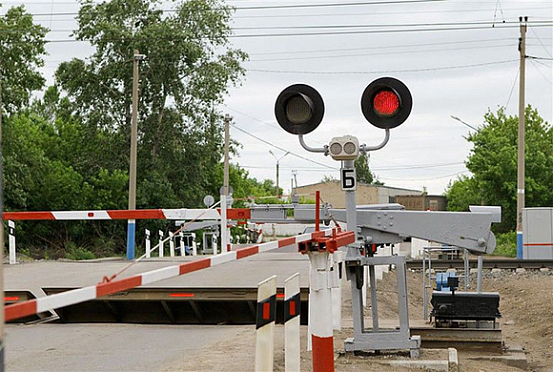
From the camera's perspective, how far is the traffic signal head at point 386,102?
28.3 feet

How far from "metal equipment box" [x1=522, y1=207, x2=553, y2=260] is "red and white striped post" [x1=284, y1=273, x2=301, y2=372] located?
3016 cm

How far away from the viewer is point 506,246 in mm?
42938

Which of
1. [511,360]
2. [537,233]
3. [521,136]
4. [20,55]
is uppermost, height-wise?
[20,55]

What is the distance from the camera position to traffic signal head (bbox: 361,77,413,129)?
8617mm

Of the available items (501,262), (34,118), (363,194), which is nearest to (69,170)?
(34,118)

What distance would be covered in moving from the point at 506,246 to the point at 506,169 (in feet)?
25.7

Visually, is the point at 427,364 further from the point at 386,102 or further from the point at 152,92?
the point at 152,92

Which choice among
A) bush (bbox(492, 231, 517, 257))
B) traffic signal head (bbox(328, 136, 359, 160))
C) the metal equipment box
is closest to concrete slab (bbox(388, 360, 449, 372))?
traffic signal head (bbox(328, 136, 359, 160))

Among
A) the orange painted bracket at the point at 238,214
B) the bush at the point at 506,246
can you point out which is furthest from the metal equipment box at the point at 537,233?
the orange painted bracket at the point at 238,214

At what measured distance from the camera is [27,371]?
876 cm

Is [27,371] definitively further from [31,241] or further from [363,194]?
[363,194]

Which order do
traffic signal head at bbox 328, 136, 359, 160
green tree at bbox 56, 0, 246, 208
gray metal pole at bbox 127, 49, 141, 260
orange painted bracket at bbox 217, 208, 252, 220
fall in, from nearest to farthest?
traffic signal head at bbox 328, 136, 359, 160 < orange painted bracket at bbox 217, 208, 252, 220 < gray metal pole at bbox 127, 49, 141, 260 < green tree at bbox 56, 0, 246, 208

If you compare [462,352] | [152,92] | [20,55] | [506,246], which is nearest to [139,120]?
[152,92]

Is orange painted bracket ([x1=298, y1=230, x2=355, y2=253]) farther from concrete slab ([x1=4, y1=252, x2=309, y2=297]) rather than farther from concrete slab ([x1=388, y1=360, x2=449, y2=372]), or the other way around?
concrete slab ([x1=4, y1=252, x2=309, y2=297])
